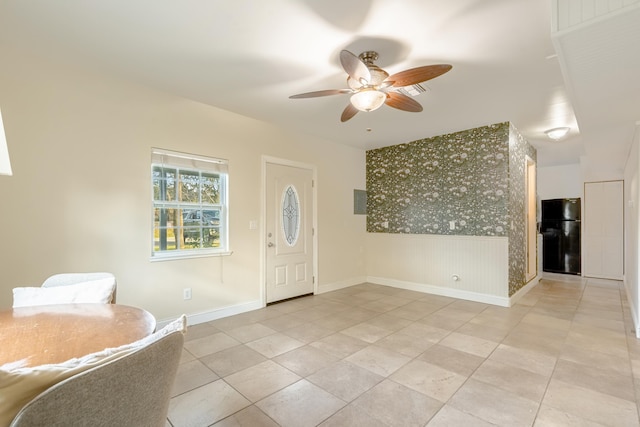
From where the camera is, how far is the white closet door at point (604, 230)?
5.83m

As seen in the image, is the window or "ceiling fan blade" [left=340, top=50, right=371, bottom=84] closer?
"ceiling fan blade" [left=340, top=50, right=371, bottom=84]

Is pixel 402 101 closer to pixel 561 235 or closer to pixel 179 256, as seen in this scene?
pixel 179 256

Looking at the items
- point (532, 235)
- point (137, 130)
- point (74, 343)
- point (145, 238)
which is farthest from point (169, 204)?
point (532, 235)

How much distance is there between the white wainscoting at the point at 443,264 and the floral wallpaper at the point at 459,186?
13 cm

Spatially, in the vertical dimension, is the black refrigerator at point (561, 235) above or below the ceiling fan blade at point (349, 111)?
below

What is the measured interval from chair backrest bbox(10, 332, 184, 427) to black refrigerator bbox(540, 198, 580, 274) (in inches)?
315

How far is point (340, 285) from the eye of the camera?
17.3ft

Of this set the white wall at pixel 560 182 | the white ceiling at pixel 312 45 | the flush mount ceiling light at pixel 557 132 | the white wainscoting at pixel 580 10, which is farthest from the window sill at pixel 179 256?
the white wall at pixel 560 182

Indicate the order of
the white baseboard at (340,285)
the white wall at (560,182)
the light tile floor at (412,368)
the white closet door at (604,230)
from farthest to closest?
the white wall at (560,182), the white closet door at (604,230), the white baseboard at (340,285), the light tile floor at (412,368)

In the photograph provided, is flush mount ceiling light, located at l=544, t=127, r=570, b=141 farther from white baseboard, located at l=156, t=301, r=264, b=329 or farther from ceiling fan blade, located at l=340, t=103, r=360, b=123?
white baseboard, located at l=156, t=301, r=264, b=329

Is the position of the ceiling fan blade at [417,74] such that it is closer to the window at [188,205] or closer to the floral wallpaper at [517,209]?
the window at [188,205]

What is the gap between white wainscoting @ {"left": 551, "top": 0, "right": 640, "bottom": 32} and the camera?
1.46 metres

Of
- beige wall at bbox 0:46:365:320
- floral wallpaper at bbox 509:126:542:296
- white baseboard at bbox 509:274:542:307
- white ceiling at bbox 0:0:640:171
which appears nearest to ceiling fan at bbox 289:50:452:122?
white ceiling at bbox 0:0:640:171

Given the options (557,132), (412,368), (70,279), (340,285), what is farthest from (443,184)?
(70,279)
